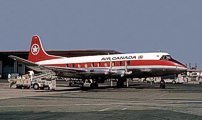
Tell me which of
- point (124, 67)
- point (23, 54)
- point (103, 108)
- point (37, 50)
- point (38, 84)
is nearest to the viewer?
point (103, 108)

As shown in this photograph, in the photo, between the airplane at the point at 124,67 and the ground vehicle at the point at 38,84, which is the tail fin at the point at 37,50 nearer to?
the ground vehicle at the point at 38,84

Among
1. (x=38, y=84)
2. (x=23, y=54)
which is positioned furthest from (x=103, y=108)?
(x=23, y=54)

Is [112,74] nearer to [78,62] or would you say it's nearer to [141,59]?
[141,59]

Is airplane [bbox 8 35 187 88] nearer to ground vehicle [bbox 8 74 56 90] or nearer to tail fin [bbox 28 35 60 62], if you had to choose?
ground vehicle [bbox 8 74 56 90]

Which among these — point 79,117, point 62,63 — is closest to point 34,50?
point 62,63

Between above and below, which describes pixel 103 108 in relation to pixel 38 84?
below

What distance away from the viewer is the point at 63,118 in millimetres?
11953

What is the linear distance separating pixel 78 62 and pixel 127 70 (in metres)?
7.56

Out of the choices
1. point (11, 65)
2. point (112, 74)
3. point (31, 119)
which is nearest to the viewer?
point (31, 119)

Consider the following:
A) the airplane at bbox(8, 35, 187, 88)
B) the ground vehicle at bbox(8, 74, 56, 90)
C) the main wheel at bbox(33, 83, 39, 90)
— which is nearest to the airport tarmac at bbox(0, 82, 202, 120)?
the airplane at bbox(8, 35, 187, 88)

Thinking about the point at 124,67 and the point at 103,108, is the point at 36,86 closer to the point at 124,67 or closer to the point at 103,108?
the point at 124,67

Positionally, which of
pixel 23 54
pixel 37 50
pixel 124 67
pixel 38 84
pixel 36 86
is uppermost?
pixel 23 54

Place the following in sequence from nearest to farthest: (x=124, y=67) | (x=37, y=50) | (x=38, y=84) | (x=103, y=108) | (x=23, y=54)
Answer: (x=103, y=108), (x=124, y=67), (x=38, y=84), (x=37, y=50), (x=23, y=54)

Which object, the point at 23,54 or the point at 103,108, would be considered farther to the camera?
the point at 23,54
